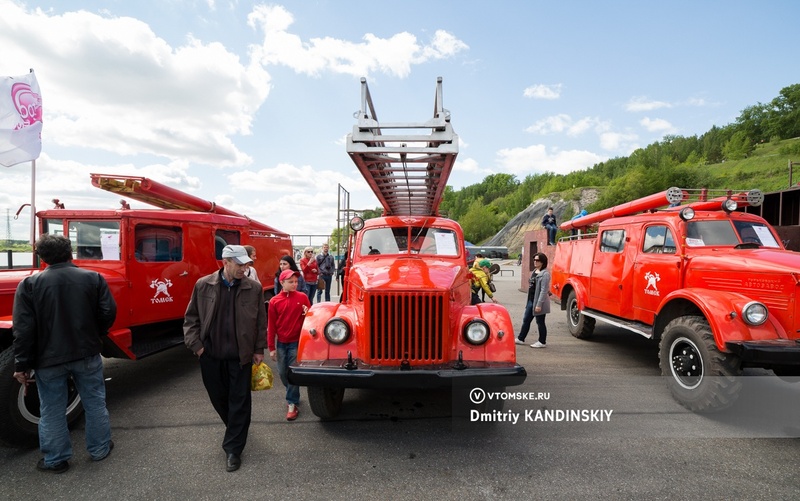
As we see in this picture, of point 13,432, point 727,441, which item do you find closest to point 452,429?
point 727,441

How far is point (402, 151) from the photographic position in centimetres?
482

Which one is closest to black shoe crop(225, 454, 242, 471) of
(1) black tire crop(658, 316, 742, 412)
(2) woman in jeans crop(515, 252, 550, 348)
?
(1) black tire crop(658, 316, 742, 412)

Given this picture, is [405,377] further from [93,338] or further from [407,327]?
[93,338]

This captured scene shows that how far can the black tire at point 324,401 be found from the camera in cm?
377

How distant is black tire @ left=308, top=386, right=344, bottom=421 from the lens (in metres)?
3.77

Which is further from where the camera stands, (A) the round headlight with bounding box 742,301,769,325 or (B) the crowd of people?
(A) the round headlight with bounding box 742,301,769,325

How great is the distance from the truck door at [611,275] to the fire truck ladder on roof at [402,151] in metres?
3.01

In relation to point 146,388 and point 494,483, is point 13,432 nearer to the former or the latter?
point 146,388

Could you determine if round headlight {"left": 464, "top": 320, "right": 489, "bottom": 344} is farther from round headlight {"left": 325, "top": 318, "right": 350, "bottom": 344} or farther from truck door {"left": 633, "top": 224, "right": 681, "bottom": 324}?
truck door {"left": 633, "top": 224, "right": 681, "bottom": 324}

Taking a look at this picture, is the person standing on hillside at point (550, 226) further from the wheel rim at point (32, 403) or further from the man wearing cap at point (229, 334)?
the wheel rim at point (32, 403)

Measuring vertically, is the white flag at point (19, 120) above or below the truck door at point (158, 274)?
above

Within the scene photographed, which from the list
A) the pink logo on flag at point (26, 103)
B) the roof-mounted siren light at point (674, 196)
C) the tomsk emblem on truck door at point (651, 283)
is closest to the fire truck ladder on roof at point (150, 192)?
the pink logo on flag at point (26, 103)

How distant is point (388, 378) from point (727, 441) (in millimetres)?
3127

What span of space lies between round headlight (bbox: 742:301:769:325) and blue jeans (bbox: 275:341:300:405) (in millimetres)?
4503
